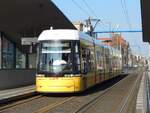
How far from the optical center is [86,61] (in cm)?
2484

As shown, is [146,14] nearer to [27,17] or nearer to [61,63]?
[61,63]

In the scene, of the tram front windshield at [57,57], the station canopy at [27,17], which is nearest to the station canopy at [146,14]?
the tram front windshield at [57,57]

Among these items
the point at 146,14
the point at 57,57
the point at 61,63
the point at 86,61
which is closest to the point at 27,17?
the point at 86,61

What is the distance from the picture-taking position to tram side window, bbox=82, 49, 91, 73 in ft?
78.8

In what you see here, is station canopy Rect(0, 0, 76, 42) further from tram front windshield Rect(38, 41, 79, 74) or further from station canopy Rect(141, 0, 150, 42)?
station canopy Rect(141, 0, 150, 42)

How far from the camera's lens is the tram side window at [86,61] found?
2402 centimetres

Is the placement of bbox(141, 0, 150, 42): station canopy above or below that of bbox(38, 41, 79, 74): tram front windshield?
above

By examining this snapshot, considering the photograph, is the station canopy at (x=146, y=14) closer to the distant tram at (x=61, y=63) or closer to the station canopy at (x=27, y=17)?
the distant tram at (x=61, y=63)

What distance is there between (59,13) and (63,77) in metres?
14.4

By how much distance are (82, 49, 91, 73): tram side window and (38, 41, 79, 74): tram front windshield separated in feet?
3.84

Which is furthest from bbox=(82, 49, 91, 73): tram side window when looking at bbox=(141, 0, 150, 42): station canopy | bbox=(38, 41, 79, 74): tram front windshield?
bbox=(141, 0, 150, 42): station canopy

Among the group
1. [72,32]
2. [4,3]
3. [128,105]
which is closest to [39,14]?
[4,3]

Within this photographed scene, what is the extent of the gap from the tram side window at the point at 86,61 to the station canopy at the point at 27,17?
5887 mm

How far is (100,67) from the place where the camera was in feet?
102
